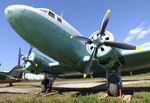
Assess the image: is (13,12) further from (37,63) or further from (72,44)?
(37,63)

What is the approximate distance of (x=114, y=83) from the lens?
1766cm

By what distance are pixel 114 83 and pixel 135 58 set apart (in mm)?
2781

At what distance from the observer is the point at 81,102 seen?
33.6ft

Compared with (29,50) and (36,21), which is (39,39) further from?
(29,50)

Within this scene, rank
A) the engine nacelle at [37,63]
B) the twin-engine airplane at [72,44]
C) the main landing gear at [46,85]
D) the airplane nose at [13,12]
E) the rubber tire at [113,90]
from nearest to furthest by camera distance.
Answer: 1. the airplane nose at [13,12]
2. the twin-engine airplane at [72,44]
3. the rubber tire at [113,90]
4. the main landing gear at [46,85]
5. the engine nacelle at [37,63]

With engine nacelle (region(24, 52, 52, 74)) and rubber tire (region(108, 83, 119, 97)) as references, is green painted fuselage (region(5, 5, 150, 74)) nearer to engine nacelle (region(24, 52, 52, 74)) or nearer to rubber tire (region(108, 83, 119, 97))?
rubber tire (region(108, 83, 119, 97))

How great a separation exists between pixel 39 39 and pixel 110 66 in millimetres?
5761

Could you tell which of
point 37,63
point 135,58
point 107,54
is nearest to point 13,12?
point 107,54

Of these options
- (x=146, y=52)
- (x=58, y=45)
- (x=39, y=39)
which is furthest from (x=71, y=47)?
(x=146, y=52)

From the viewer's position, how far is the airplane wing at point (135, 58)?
17648mm

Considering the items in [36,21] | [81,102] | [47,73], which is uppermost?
[36,21]

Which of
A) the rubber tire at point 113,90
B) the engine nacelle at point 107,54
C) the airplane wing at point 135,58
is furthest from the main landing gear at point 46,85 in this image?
the airplane wing at point 135,58

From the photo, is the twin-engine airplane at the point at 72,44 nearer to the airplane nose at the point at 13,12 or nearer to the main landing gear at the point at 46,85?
the airplane nose at the point at 13,12

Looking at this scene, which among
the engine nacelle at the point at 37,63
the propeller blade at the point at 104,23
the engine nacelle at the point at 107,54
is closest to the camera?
the engine nacelle at the point at 107,54
